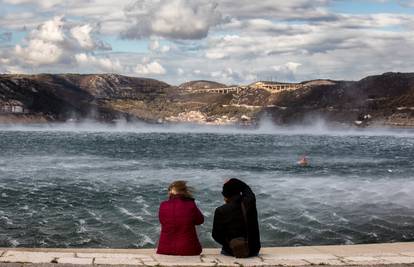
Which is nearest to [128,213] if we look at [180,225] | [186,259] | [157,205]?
[157,205]

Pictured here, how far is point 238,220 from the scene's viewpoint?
11.6 m

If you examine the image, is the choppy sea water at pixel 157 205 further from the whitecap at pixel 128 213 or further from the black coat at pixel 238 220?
the black coat at pixel 238 220

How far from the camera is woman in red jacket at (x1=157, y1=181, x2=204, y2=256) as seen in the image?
1164 centimetres

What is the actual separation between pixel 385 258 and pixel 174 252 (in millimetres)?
4087

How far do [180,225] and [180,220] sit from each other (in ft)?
0.39

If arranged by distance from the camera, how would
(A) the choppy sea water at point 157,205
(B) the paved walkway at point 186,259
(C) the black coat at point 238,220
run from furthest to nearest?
1. (A) the choppy sea water at point 157,205
2. (C) the black coat at point 238,220
3. (B) the paved walkway at point 186,259

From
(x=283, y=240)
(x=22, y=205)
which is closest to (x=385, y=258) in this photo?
(x=283, y=240)

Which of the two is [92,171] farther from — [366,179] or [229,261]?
[229,261]

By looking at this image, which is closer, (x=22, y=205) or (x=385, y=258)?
(x=385, y=258)

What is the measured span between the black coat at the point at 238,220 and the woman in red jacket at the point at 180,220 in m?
0.48

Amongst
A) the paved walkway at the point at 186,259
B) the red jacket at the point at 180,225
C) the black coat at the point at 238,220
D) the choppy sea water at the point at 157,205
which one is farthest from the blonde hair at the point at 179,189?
the choppy sea water at the point at 157,205

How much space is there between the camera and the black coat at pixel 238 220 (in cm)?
1159

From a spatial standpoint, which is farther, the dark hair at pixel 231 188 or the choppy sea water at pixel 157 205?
the choppy sea water at pixel 157 205

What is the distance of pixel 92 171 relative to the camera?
4578 centimetres
